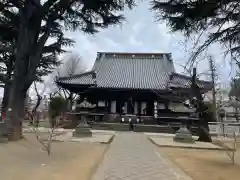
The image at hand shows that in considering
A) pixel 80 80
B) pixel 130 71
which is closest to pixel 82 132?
pixel 80 80

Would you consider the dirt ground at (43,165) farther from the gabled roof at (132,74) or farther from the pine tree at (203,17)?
the gabled roof at (132,74)

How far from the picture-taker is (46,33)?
1384 cm

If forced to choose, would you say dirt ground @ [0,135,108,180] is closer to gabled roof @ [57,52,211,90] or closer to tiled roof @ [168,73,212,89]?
gabled roof @ [57,52,211,90]

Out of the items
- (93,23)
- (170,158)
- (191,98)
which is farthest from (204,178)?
(191,98)

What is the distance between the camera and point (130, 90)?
31531 mm

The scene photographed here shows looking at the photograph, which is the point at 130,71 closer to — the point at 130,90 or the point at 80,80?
the point at 130,90

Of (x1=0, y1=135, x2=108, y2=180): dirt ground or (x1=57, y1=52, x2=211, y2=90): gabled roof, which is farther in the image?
(x1=57, y1=52, x2=211, y2=90): gabled roof

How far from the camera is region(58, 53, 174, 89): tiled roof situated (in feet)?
106

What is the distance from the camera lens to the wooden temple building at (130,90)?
3134 centimetres

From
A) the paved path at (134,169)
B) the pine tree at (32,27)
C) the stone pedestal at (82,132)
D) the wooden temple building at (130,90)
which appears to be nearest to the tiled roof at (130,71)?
the wooden temple building at (130,90)

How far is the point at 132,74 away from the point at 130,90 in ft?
11.8

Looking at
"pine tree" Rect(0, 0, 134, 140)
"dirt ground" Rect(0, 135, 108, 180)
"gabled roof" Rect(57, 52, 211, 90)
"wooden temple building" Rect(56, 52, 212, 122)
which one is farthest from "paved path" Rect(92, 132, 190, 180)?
"gabled roof" Rect(57, 52, 211, 90)

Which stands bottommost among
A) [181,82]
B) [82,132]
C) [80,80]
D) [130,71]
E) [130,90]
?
[82,132]

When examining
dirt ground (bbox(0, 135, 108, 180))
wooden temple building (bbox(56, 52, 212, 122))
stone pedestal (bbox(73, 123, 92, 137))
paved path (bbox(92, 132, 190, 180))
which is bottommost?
paved path (bbox(92, 132, 190, 180))
